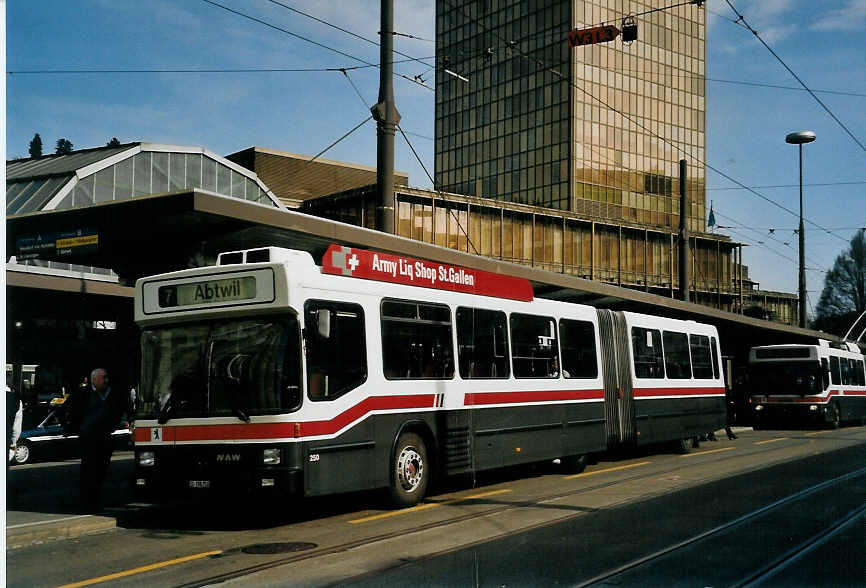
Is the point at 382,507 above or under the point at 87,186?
under

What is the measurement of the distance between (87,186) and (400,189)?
79.9 ft

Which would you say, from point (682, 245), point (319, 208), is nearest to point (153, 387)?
point (682, 245)

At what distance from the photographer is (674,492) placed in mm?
13133

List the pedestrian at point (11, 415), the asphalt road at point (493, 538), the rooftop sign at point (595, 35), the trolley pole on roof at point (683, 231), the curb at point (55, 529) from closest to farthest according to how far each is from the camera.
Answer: the asphalt road at point (493, 538) → the curb at point (55, 529) → the pedestrian at point (11, 415) → the rooftop sign at point (595, 35) → the trolley pole on roof at point (683, 231)

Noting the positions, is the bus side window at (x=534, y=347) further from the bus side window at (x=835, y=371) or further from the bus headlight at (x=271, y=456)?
the bus side window at (x=835, y=371)

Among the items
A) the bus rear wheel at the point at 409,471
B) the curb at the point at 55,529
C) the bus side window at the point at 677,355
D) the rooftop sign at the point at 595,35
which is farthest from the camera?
the rooftop sign at the point at 595,35

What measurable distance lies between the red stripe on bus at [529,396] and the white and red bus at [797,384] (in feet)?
57.0

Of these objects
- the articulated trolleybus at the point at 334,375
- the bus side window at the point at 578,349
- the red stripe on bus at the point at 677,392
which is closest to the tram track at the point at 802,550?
the articulated trolleybus at the point at 334,375

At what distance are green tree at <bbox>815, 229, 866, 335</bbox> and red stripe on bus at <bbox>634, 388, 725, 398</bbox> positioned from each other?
8147cm

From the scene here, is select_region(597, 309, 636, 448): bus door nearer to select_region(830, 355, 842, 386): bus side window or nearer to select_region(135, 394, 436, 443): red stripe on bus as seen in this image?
select_region(135, 394, 436, 443): red stripe on bus

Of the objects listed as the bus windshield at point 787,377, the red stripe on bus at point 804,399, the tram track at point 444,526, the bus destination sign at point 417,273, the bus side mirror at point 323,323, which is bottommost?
the tram track at point 444,526

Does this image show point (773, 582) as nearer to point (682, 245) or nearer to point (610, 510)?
point (610, 510)

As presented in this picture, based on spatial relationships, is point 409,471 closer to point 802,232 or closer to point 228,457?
point 228,457

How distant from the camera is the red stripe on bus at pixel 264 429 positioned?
1004 cm
